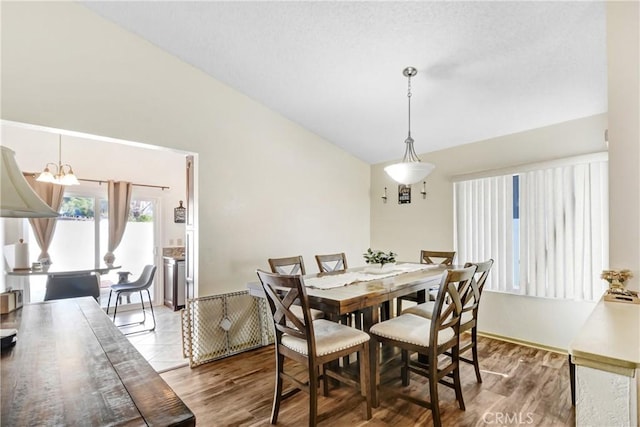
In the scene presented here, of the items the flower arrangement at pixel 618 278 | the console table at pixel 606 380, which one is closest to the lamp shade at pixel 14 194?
the console table at pixel 606 380

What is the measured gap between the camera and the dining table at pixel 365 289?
1.94 metres

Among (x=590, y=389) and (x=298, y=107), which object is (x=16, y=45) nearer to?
(x=298, y=107)

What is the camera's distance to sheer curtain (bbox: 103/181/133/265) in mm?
4590

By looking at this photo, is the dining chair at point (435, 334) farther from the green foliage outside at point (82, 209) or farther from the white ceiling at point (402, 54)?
the green foliage outside at point (82, 209)

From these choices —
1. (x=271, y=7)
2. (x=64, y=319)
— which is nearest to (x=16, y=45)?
(x=271, y=7)

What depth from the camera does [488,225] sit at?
11.8 feet

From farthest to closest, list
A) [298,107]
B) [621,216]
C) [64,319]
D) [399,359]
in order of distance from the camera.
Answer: [298,107], [399,359], [621,216], [64,319]

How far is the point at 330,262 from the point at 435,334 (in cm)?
162

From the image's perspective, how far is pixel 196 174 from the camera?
3020 millimetres

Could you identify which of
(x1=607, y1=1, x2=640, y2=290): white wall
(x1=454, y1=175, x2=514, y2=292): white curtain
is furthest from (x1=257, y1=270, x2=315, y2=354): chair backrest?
(x1=454, y1=175, x2=514, y2=292): white curtain

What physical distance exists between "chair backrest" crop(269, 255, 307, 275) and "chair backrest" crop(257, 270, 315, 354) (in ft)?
2.56

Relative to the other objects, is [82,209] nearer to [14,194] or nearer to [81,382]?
[14,194]

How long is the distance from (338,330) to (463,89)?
2.41 m

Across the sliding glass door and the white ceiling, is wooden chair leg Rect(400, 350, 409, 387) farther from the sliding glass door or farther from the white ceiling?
the sliding glass door
